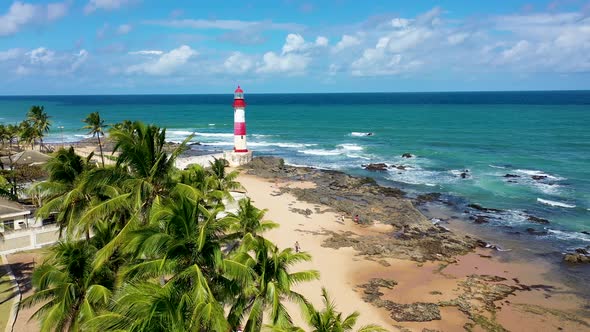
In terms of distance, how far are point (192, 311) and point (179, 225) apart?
1633 mm

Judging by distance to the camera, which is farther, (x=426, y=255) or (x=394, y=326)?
(x=426, y=255)

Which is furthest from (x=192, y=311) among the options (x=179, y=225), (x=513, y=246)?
(x=513, y=246)

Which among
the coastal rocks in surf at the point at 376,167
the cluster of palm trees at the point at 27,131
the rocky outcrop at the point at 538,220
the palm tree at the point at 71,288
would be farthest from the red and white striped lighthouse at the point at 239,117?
the palm tree at the point at 71,288

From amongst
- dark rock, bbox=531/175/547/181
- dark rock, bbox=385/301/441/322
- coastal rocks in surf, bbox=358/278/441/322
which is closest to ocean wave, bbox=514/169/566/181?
dark rock, bbox=531/175/547/181

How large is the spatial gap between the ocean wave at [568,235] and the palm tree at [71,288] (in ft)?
95.4

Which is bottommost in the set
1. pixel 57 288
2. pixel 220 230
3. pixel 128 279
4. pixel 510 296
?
pixel 510 296

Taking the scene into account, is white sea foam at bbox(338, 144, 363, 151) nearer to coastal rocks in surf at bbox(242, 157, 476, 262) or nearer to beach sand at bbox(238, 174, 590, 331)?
coastal rocks in surf at bbox(242, 157, 476, 262)

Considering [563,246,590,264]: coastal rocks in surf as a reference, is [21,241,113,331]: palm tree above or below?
above

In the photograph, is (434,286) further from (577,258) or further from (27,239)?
(27,239)

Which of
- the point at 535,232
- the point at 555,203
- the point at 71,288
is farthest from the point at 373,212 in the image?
the point at 71,288

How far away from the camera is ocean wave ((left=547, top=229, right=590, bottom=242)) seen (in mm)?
28719

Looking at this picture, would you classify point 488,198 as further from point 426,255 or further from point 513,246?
point 426,255

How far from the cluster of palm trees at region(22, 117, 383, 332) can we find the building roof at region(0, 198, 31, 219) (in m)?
10.2

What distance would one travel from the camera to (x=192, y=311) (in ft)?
25.8
